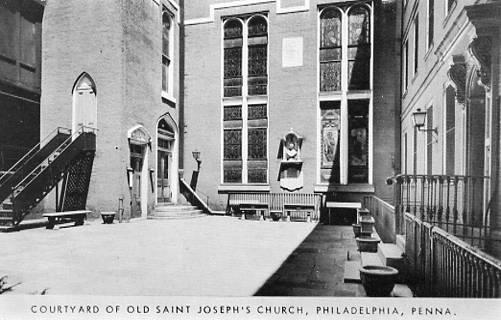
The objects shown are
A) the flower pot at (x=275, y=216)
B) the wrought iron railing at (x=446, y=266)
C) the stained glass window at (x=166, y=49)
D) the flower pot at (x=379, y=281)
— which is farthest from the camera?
the stained glass window at (x=166, y=49)

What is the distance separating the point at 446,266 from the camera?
3.65 meters

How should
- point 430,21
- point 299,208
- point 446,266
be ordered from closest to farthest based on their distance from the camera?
1. point 446,266
2. point 430,21
3. point 299,208

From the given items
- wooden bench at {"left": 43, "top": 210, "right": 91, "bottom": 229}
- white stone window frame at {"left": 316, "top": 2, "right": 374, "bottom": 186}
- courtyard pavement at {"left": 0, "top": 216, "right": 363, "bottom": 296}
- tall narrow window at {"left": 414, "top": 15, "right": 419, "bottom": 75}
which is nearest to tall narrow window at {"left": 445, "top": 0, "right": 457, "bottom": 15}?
tall narrow window at {"left": 414, "top": 15, "right": 419, "bottom": 75}

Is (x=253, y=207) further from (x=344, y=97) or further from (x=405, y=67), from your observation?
(x=405, y=67)

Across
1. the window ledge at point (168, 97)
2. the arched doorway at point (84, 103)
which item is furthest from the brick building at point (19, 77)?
the window ledge at point (168, 97)

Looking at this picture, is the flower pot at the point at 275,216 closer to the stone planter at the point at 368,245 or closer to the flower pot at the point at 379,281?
the stone planter at the point at 368,245

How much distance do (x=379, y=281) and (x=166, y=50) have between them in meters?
13.6

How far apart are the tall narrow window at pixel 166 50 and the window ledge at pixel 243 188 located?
4889 mm

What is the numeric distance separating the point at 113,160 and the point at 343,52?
978 centimetres

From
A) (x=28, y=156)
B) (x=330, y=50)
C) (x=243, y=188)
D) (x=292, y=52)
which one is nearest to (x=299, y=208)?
(x=243, y=188)

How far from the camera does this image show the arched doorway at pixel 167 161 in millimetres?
14742

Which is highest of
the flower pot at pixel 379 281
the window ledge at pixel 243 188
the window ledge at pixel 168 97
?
the window ledge at pixel 168 97

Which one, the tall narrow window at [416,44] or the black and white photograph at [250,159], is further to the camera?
the tall narrow window at [416,44]

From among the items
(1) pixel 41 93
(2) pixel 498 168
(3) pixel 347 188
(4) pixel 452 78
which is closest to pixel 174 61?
(1) pixel 41 93
